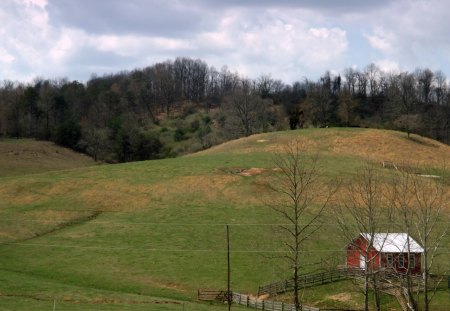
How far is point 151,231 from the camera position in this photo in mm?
57969

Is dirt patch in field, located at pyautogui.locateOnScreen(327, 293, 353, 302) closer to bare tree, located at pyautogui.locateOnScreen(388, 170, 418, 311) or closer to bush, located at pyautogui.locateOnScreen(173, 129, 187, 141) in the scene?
bare tree, located at pyautogui.locateOnScreen(388, 170, 418, 311)

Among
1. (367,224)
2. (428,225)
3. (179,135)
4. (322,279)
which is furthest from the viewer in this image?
(179,135)

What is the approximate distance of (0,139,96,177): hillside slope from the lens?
117125 millimetres

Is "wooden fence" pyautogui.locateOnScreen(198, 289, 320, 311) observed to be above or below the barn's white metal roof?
below

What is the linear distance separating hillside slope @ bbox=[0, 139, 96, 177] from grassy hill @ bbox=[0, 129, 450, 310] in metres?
38.8

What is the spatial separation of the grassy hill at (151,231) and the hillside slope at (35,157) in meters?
38.8

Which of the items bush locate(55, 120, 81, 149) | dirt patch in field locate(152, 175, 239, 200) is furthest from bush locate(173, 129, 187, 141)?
dirt patch in field locate(152, 175, 239, 200)

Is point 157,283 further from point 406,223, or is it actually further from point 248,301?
point 406,223

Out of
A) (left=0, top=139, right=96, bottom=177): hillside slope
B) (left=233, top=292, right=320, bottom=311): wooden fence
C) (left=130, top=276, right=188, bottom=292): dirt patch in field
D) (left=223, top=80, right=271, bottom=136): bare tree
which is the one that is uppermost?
(left=223, top=80, right=271, bottom=136): bare tree

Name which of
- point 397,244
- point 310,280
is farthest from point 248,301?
point 397,244

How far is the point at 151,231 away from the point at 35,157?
8062cm

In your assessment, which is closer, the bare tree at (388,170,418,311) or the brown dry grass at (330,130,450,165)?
the bare tree at (388,170,418,311)

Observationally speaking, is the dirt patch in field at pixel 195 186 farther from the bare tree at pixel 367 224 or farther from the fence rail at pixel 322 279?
the fence rail at pixel 322 279

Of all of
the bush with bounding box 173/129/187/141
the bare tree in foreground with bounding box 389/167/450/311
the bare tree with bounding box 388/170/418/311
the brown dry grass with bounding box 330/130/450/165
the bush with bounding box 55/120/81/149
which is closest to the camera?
the bare tree with bounding box 388/170/418/311
